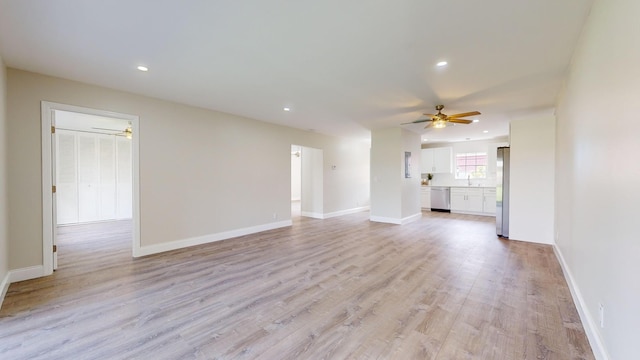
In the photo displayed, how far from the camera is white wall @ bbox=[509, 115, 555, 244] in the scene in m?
4.64

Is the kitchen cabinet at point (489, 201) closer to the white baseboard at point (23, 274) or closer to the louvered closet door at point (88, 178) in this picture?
the white baseboard at point (23, 274)

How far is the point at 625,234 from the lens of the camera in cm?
137

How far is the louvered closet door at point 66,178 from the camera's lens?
6469mm

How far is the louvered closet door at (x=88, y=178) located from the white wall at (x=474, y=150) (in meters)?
10.6

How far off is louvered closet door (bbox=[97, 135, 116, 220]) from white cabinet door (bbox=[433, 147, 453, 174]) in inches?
406

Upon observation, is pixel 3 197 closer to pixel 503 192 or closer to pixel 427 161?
pixel 503 192

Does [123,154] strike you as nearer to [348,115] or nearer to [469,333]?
[348,115]

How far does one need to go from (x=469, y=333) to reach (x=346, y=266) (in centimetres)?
177

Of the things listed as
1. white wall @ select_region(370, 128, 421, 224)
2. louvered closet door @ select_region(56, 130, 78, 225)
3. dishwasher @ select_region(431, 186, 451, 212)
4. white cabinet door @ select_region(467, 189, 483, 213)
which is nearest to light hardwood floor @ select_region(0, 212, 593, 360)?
white wall @ select_region(370, 128, 421, 224)

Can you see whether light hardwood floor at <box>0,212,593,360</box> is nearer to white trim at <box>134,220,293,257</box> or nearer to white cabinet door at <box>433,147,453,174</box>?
white trim at <box>134,220,293,257</box>

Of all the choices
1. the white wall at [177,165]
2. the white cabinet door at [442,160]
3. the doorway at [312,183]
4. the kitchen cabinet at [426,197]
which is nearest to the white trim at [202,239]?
the white wall at [177,165]

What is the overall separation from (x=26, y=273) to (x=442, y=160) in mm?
10228

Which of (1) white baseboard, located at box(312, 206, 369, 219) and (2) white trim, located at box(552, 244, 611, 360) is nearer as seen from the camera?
(2) white trim, located at box(552, 244, 611, 360)

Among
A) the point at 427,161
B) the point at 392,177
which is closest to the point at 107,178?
the point at 392,177
